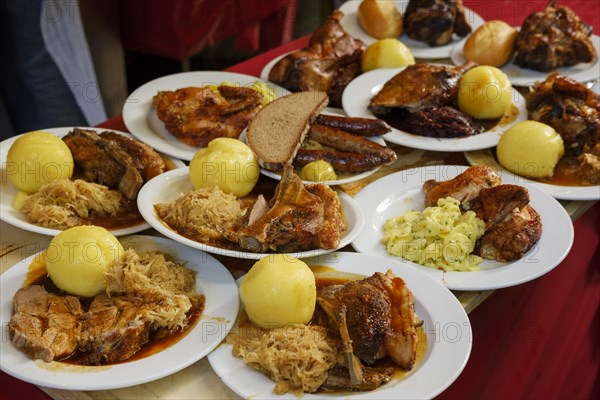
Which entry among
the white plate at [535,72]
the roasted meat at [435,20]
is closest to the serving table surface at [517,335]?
the white plate at [535,72]

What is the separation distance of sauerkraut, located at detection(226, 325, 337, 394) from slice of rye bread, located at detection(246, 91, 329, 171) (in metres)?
0.82

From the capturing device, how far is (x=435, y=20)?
3.57 meters

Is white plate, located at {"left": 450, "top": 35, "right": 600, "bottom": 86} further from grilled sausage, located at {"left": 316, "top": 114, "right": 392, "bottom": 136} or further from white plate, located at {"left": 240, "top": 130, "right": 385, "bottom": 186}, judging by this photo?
white plate, located at {"left": 240, "top": 130, "right": 385, "bottom": 186}

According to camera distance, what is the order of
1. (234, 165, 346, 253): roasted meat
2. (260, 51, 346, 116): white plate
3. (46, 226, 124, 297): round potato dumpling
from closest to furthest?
(46, 226, 124, 297): round potato dumpling → (234, 165, 346, 253): roasted meat → (260, 51, 346, 116): white plate

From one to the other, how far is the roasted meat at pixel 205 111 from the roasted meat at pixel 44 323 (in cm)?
98

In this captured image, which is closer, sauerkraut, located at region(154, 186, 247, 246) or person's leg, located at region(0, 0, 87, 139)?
sauerkraut, located at region(154, 186, 247, 246)

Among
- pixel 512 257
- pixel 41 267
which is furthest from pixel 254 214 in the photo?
pixel 512 257

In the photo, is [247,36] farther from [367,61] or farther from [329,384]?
[329,384]

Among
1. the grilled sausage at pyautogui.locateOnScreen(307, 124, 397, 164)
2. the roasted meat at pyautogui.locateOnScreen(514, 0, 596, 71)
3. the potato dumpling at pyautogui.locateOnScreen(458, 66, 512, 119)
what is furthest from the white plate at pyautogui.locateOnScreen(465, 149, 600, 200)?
the roasted meat at pyautogui.locateOnScreen(514, 0, 596, 71)

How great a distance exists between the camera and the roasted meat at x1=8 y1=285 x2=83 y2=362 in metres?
1.73

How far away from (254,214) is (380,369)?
67 centimetres

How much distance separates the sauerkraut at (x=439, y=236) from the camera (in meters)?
2.19

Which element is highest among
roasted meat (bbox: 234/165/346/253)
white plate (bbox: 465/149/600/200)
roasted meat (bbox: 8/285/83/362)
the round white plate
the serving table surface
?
roasted meat (bbox: 234/165/346/253)

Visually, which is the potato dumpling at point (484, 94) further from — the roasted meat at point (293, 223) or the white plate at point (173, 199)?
the roasted meat at point (293, 223)
